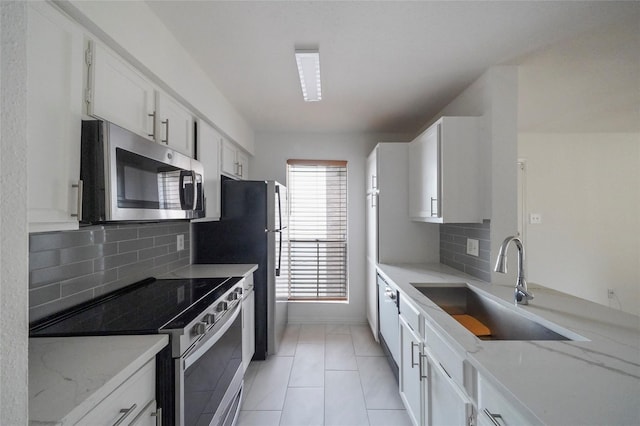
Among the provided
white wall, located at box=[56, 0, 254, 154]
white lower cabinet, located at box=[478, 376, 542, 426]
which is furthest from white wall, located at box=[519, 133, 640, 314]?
white wall, located at box=[56, 0, 254, 154]

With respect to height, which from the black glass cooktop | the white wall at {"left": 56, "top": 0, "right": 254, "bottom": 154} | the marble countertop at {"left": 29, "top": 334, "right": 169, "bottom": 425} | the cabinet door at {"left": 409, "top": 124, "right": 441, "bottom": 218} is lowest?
the marble countertop at {"left": 29, "top": 334, "right": 169, "bottom": 425}

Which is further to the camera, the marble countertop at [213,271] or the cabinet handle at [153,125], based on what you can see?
the marble countertop at [213,271]

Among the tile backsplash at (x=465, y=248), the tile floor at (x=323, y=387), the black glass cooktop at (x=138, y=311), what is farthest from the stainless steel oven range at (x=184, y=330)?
the tile backsplash at (x=465, y=248)

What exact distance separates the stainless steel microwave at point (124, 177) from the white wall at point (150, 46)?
0.40 metres

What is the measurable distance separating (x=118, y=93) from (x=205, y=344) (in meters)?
1.23

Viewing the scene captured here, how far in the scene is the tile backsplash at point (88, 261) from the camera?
1.14 meters

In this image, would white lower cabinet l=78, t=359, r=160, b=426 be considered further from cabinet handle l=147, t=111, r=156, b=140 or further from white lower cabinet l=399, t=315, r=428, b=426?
white lower cabinet l=399, t=315, r=428, b=426

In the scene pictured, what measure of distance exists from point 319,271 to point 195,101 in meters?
2.40

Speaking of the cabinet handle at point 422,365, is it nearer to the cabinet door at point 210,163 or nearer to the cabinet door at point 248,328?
the cabinet door at point 248,328

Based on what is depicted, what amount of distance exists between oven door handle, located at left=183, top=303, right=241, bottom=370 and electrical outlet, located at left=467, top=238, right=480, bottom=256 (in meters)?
1.84

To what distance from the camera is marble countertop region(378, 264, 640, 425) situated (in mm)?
704

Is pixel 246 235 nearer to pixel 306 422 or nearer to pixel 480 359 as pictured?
pixel 306 422

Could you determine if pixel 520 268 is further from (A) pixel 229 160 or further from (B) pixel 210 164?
(A) pixel 229 160

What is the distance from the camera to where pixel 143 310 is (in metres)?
1.30
